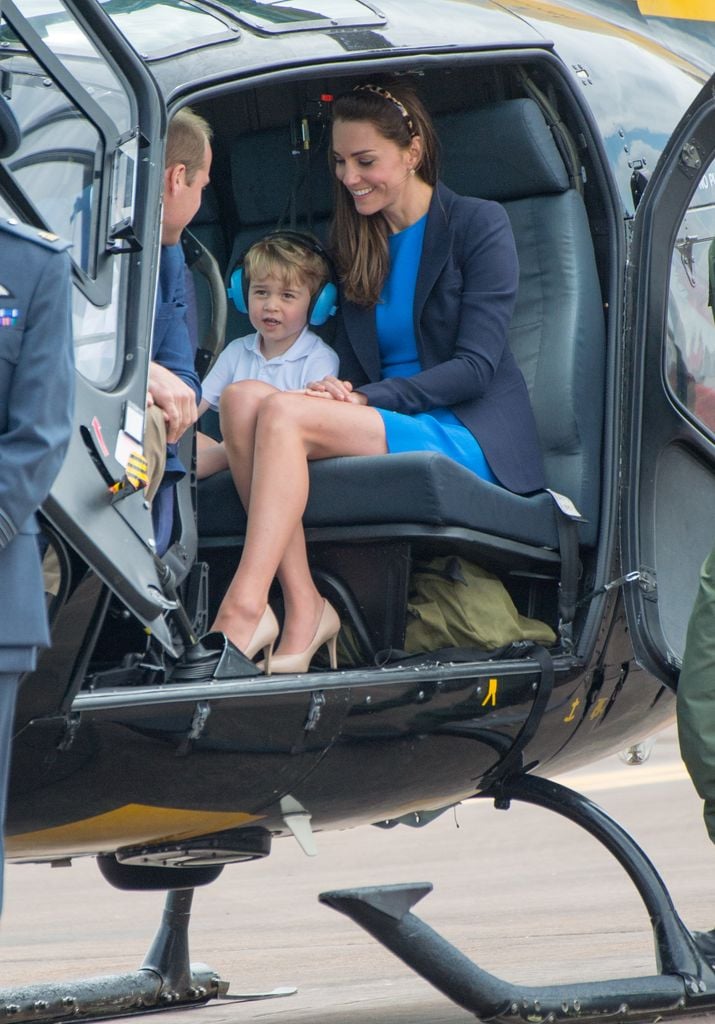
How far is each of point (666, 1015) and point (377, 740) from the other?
1.09 m

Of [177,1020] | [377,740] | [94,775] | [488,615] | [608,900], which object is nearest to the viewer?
[94,775]

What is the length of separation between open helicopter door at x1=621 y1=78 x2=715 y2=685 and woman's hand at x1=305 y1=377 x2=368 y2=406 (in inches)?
24.8

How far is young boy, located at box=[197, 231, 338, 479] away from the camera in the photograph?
358cm

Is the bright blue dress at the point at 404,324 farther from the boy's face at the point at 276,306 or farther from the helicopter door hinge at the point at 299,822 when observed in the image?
the helicopter door hinge at the point at 299,822

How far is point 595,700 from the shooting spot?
3.59m

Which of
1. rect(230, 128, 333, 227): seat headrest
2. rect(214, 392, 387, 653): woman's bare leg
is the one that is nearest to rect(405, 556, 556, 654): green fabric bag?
rect(214, 392, 387, 653): woman's bare leg

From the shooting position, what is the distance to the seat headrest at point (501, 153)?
12.1 feet

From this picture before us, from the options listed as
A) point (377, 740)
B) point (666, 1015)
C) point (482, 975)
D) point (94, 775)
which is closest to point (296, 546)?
point (377, 740)

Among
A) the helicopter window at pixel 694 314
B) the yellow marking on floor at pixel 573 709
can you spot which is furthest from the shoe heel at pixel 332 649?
the helicopter window at pixel 694 314

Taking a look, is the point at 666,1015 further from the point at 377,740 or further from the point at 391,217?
the point at 391,217

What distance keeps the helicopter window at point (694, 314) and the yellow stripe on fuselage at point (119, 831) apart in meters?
1.41

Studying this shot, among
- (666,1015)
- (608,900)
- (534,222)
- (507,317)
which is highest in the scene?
(534,222)

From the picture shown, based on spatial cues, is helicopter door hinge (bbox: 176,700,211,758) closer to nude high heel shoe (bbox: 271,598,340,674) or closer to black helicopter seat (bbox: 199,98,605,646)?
nude high heel shoe (bbox: 271,598,340,674)

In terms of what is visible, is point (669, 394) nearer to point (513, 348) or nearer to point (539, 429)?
point (539, 429)
